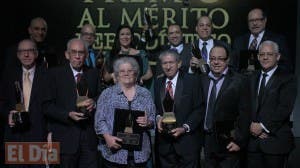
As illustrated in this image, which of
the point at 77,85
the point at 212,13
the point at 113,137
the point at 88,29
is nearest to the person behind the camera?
the point at 113,137

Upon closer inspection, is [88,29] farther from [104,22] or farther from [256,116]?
[256,116]

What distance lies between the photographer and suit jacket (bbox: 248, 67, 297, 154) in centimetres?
455

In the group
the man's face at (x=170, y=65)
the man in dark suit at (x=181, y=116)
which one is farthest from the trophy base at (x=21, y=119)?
the man's face at (x=170, y=65)

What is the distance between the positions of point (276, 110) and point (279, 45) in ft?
4.62

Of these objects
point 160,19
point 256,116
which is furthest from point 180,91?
point 160,19

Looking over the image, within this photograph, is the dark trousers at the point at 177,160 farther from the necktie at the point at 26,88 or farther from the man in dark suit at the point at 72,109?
the necktie at the point at 26,88

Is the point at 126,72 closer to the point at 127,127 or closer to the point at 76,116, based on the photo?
the point at 127,127

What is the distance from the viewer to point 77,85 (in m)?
4.52

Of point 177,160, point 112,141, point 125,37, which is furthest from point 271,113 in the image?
point 125,37

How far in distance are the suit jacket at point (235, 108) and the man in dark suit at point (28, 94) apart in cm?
170

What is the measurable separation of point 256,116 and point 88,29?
8.38 ft

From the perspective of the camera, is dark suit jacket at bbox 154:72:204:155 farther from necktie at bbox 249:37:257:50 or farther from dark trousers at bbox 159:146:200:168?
necktie at bbox 249:37:257:50

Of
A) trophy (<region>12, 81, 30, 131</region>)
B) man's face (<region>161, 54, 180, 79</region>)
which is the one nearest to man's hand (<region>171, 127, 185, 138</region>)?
man's face (<region>161, 54, 180, 79</region>)

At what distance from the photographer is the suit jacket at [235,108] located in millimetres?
4477
